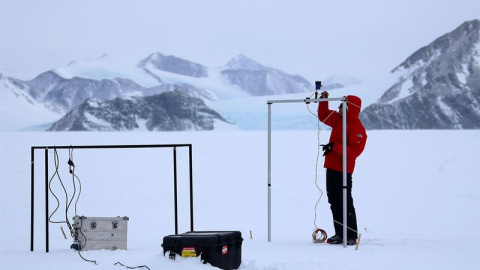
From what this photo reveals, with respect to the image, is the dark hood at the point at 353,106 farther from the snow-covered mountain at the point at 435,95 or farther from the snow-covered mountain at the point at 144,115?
the snow-covered mountain at the point at 144,115

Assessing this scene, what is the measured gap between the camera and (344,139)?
560 cm

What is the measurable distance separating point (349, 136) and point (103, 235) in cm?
238

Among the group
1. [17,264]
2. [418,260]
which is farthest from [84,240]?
[418,260]

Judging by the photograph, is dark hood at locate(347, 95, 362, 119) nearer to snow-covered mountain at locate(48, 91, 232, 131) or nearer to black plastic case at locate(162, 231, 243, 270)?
black plastic case at locate(162, 231, 243, 270)

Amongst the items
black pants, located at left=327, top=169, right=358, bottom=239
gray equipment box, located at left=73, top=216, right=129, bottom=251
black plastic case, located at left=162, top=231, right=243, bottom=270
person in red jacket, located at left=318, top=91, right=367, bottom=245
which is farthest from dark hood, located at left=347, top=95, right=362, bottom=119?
gray equipment box, located at left=73, top=216, right=129, bottom=251

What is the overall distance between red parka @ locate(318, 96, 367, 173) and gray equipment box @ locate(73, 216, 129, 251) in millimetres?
1969

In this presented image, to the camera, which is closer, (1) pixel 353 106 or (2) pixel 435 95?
(1) pixel 353 106

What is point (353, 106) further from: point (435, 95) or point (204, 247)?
point (435, 95)

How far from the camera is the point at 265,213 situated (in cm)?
902

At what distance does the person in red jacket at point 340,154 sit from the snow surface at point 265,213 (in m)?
0.23

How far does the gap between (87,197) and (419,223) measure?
19.1ft

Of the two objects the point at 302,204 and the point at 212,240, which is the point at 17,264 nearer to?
the point at 212,240

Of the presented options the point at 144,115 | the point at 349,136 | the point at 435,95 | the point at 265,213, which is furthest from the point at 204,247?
the point at 144,115

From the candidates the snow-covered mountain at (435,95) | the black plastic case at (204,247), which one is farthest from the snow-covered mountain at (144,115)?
the black plastic case at (204,247)
